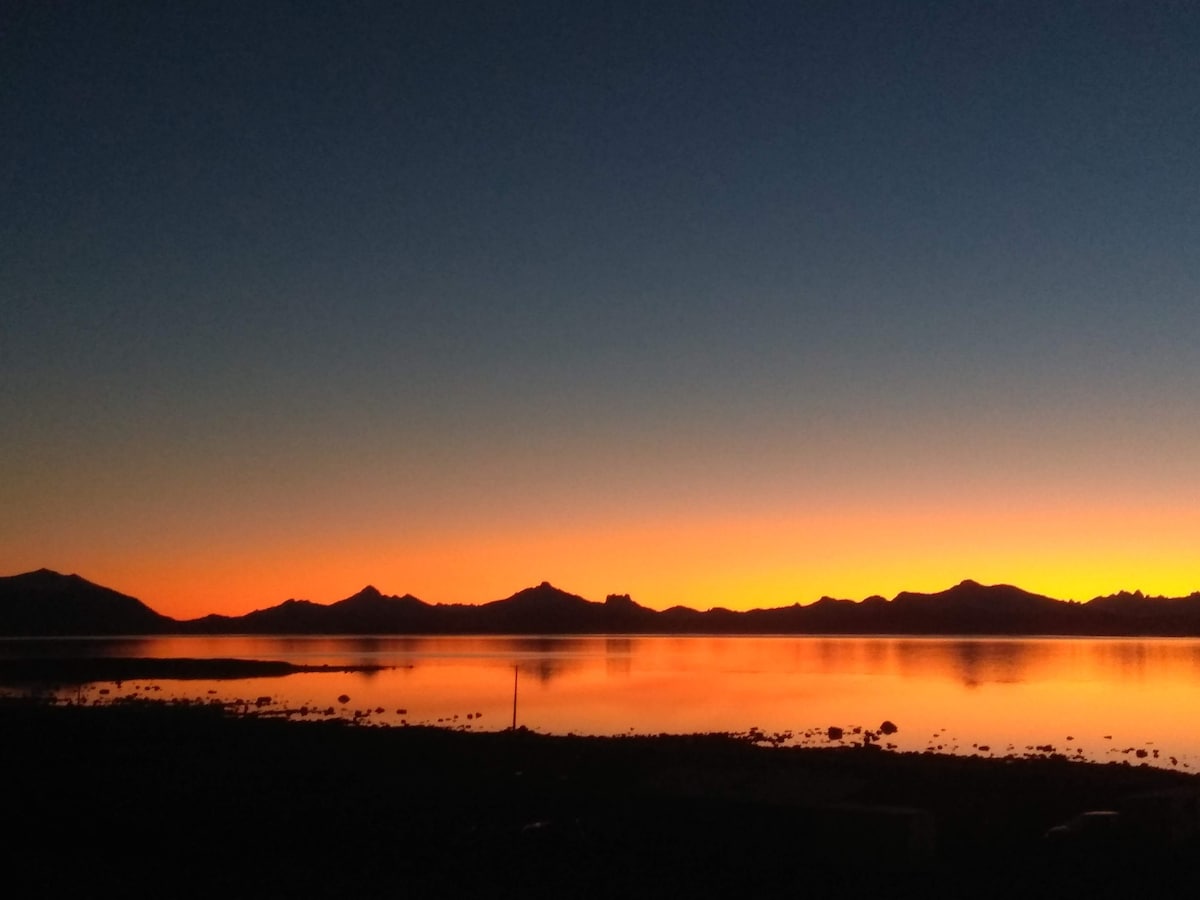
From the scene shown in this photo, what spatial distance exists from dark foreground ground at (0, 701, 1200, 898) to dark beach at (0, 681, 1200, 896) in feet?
0.15

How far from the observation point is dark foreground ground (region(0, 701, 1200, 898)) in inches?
551

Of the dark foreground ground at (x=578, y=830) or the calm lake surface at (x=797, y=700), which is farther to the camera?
the calm lake surface at (x=797, y=700)

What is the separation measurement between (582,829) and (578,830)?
31 cm

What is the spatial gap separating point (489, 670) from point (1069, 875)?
77128mm

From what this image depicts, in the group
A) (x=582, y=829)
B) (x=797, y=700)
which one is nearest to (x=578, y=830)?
(x=582, y=829)

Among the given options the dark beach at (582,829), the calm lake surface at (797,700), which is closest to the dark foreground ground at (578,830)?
the dark beach at (582,829)

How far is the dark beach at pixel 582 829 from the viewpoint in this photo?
46.2ft

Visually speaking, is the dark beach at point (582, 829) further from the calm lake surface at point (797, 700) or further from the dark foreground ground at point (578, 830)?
the calm lake surface at point (797, 700)

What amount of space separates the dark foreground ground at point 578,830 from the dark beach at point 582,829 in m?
0.05

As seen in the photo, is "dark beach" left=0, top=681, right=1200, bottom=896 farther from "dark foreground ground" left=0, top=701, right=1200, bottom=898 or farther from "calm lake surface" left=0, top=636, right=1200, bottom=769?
"calm lake surface" left=0, top=636, right=1200, bottom=769

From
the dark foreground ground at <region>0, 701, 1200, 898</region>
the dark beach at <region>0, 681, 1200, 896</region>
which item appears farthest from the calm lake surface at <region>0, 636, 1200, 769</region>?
the dark foreground ground at <region>0, 701, 1200, 898</region>

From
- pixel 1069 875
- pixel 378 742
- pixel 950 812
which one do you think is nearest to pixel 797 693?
pixel 378 742

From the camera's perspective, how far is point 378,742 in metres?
31.6

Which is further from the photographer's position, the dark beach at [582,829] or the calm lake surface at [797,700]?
the calm lake surface at [797,700]
